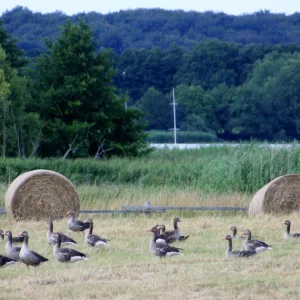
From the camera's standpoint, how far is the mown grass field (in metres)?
11.6

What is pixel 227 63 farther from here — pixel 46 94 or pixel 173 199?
pixel 173 199

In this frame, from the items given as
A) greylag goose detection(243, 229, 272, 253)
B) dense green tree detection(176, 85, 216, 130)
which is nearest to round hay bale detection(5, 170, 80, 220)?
greylag goose detection(243, 229, 272, 253)

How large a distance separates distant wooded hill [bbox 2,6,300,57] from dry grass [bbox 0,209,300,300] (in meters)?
113

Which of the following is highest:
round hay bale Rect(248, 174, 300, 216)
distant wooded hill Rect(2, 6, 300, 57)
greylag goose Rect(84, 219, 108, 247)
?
distant wooded hill Rect(2, 6, 300, 57)

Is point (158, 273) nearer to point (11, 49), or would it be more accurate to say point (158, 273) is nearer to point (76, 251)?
point (76, 251)

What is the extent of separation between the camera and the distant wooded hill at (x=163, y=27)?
137625mm

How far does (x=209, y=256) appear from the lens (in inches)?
580

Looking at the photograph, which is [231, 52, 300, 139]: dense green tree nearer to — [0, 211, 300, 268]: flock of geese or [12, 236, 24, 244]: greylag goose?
[12, 236, 24, 244]: greylag goose

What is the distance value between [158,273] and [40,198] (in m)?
9.94

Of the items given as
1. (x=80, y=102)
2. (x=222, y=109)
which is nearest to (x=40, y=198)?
(x=80, y=102)

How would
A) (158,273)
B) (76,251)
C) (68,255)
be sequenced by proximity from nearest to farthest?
(158,273) → (68,255) → (76,251)

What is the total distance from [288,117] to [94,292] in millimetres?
64506

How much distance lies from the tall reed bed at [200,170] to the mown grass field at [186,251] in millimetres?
45

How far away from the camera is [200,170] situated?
31.2 m
